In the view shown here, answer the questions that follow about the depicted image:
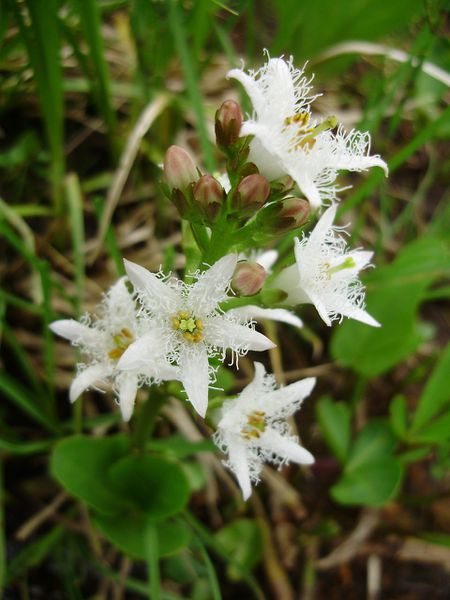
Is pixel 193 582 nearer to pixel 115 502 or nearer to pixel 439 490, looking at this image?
pixel 115 502

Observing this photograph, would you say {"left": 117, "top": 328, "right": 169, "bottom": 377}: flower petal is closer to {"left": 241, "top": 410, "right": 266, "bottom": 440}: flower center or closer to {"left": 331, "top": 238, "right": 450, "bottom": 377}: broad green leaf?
{"left": 241, "top": 410, "right": 266, "bottom": 440}: flower center

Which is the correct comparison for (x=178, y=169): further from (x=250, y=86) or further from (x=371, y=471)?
(x=371, y=471)

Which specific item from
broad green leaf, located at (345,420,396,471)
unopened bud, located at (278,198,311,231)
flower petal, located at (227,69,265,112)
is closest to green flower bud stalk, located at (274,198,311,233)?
unopened bud, located at (278,198,311,231)

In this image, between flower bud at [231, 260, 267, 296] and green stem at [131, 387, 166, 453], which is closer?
flower bud at [231, 260, 267, 296]

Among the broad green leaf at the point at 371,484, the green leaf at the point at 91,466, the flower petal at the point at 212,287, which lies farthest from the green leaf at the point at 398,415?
the flower petal at the point at 212,287

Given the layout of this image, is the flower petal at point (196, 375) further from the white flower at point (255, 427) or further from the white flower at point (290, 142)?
the white flower at point (290, 142)
